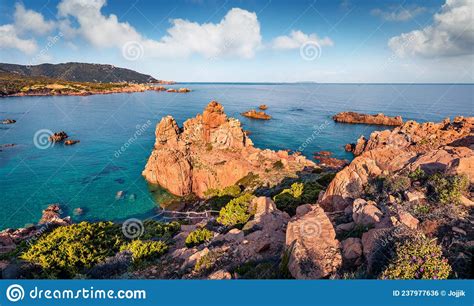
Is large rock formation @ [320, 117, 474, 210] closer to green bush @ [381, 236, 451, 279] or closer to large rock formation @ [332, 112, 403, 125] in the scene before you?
green bush @ [381, 236, 451, 279]

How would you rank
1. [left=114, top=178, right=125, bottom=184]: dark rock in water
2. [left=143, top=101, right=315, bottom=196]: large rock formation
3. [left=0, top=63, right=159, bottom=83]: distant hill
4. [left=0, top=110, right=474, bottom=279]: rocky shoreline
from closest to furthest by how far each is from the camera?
[left=0, top=110, right=474, bottom=279]: rocky shoreline → [left=143, top=101, right=315, bottom=196]: large rock formation → [left=114, top=178, right=125, bottom=184]: dark rock in water → [left=0, top=63, right=159, bottom=83]: distant hill

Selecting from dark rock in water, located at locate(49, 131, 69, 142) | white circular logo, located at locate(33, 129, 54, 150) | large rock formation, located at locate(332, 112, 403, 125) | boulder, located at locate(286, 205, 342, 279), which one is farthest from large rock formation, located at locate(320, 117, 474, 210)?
large rock formation, located at locate(332, 112, 403, 125)

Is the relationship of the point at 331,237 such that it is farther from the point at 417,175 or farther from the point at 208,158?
the point at 208,158

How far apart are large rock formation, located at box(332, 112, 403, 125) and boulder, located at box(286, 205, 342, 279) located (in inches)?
3187

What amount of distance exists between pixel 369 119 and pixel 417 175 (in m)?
77.4

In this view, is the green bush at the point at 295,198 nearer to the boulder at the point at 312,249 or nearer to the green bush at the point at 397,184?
the green bush at the point at 397,184

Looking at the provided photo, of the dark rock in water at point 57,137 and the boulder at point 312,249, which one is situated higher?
the boulder at point 312,249

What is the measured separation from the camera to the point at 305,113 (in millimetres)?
96250

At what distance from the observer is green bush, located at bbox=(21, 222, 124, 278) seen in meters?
10.7

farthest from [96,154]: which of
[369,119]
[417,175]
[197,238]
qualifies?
[369,119]

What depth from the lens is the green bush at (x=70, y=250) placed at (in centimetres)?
1070

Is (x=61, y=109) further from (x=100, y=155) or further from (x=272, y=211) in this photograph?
(x=272, y=211)
